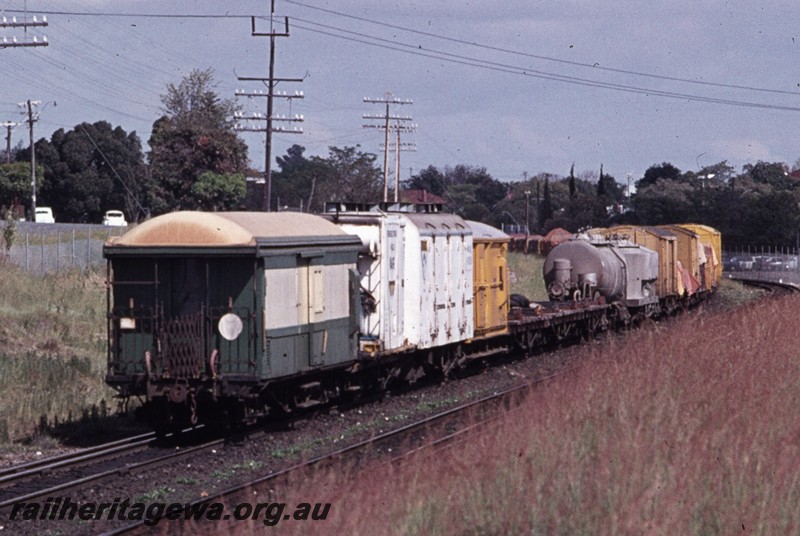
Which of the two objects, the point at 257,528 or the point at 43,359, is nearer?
the point at 257,528

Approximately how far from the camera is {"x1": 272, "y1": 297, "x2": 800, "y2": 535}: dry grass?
311 inches

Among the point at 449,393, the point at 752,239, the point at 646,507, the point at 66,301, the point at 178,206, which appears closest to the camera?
the point at 646,507

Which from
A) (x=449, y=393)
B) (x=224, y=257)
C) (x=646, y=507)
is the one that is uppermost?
(x=224, y=257)

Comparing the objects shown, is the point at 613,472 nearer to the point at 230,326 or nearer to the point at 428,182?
the point at 230,326

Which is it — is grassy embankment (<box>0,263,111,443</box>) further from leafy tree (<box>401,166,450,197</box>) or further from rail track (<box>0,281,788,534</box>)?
leafy tree (<box>401,166,450,197</box>)

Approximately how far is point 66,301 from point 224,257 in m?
18.8

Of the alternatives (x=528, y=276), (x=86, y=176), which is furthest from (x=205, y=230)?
(x=86, y=176)

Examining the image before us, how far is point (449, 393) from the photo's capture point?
20.7 metres

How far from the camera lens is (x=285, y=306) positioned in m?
15.1

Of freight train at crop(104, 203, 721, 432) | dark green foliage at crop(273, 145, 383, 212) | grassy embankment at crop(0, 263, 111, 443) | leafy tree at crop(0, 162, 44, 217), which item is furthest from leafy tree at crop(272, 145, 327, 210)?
freight train at crop(104, 203, 721, 432)

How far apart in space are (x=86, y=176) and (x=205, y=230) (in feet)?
228

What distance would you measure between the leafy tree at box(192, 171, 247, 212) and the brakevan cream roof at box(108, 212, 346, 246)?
4617cm

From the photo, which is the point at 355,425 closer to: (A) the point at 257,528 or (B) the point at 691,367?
(B) the point at 691,367

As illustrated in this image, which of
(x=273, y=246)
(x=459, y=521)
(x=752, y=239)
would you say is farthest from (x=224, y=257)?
(x=752, y=239)
